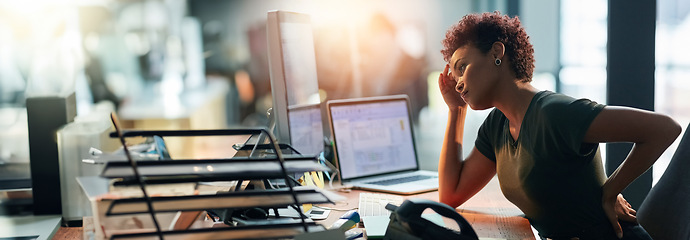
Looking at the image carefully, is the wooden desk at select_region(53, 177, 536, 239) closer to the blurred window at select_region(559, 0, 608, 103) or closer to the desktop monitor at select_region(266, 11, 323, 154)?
the desktop monitor at select_region(266, 11, 323, 154)

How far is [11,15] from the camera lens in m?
3.28

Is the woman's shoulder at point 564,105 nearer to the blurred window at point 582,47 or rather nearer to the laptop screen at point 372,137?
the laptop screen at point 372,137

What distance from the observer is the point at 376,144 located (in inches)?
83.0

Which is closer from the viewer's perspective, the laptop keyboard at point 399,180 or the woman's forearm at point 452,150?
the woman's forearm at point 452,150

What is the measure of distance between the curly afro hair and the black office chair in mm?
416

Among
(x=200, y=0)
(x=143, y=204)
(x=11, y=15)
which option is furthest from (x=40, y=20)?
(x=200, y=0)

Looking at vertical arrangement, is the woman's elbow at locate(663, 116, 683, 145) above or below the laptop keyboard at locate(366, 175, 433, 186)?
above

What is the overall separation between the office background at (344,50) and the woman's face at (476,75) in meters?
3.06

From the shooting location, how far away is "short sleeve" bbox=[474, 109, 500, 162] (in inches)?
64.4

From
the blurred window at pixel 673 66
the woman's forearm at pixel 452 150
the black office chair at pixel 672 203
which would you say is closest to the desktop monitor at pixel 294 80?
the woman's forearm at pixel 452 150

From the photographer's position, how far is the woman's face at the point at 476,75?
4.78 ft

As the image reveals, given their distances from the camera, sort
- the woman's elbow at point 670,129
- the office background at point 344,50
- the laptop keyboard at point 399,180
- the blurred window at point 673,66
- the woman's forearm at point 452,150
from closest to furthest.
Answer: the woman's elbow at point 670,129
the woman's forearm at point 452,150
the laptop keyboard at point 399,180
the office background at point 344,50
the blurred window at point 673,66

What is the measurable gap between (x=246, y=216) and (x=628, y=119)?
2.71 ft

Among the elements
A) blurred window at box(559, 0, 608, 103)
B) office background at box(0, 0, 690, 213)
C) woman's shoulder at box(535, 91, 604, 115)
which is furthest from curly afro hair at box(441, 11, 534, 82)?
blurred window at box(559, 0, 608, 103)
